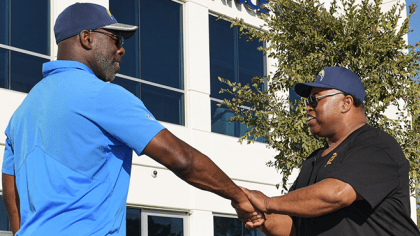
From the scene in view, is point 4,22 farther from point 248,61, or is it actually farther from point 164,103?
point 248,61

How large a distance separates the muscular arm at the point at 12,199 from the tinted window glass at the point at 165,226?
9484 mm

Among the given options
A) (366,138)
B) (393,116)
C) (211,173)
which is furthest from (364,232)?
(393,116)

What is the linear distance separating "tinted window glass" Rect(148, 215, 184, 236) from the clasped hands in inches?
330

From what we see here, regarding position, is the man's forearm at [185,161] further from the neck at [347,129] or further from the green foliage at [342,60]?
the green foliage at [342,60]

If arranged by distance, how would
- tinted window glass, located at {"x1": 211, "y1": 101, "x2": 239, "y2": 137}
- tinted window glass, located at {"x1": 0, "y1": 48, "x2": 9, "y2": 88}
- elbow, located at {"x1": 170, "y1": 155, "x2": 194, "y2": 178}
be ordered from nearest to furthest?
1. elbow, located at {"x1": 170, "y1": 155, "x2": 194, "y2": 178}
2. tinted window glass, located at {"x1": 0, "y1": 48, "x2": 9, "y2": 88}
3. tinted window glass, located at {"x1": 211, "y1": 101, "x2": 239, "y2": 137}

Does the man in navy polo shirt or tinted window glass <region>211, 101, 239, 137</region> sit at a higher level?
tinted window glass <region>211, 101, 239, 137</region>

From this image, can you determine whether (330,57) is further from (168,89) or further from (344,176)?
(344,176)

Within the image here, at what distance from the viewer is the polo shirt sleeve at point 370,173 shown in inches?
117

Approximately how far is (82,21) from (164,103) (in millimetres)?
10610

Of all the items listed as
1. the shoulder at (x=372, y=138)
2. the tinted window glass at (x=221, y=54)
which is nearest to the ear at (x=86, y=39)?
the shoulder at (x=372, y=138)

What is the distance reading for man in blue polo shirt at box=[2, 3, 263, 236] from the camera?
2172 mm

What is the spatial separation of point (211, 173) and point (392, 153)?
1092 millimetres

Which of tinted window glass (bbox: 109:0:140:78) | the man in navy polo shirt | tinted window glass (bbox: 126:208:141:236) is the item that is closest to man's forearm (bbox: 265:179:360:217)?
the man in navy polo shirt

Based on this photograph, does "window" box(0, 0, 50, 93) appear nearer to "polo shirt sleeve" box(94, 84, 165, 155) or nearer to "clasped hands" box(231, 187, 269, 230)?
"clasped hands" box(231, 187, 269, 230)
